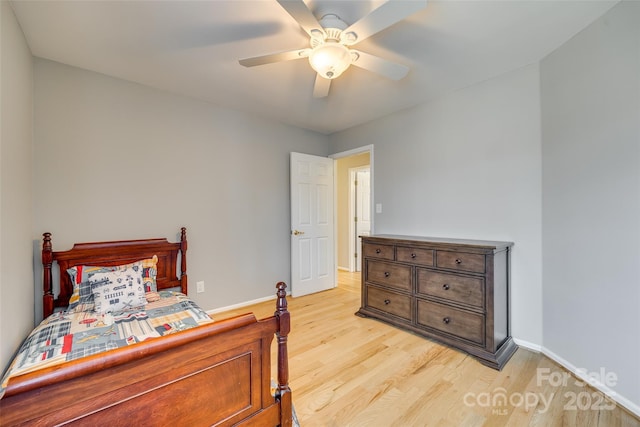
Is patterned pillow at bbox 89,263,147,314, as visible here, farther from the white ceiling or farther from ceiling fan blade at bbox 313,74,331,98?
ceiling fan blade at bbox 313,74,331,98

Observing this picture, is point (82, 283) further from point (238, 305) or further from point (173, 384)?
point (173, 384)

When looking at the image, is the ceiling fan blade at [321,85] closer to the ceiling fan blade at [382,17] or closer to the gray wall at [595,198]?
the ceiling fan blade at [382,17]

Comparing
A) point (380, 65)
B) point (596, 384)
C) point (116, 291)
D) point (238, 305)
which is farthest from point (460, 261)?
point (116, 291)

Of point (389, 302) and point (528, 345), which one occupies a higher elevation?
point (389, 302)

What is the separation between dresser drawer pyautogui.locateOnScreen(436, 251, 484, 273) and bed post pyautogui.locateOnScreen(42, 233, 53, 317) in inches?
130

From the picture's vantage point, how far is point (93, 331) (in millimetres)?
1704

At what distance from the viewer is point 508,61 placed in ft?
7.54

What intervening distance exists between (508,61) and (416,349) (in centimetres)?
260

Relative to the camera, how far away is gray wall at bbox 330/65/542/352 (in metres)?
2.35

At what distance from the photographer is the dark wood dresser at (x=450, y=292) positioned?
218cm

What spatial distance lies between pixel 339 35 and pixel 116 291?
2.46m

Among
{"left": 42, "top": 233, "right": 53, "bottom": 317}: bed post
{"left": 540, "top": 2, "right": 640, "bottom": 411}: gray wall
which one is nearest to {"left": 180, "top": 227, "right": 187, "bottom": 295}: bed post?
{"left": 42, "top": 233, "right": 53, "bottom": 317}: bed post

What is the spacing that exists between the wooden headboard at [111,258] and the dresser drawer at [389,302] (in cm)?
202

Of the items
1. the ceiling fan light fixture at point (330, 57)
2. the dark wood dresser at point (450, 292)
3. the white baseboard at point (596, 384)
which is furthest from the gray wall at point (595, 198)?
the ceiling fan light fixture at point (330, 57)
